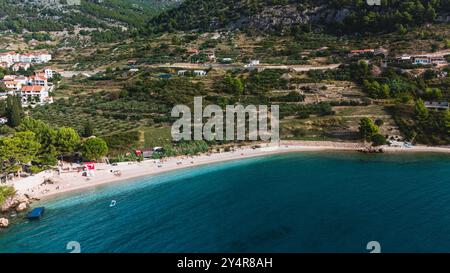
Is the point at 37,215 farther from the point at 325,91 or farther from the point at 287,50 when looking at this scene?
the point at 287,50

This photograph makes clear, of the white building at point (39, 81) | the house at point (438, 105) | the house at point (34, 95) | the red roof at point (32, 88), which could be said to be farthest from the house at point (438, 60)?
the white building at point (39, 81)

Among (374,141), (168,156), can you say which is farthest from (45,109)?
(374,141)

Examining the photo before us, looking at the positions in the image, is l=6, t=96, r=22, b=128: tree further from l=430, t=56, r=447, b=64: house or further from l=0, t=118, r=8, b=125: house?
l=430, t=56, r=447, b=64: house

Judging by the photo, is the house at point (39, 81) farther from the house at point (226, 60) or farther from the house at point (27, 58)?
the house at point (27, 58)

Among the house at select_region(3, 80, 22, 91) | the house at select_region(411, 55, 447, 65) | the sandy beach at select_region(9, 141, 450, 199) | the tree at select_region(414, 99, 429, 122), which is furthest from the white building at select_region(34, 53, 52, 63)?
the tree at select_region(414, 99, 429, 122)

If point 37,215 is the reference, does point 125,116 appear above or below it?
above
